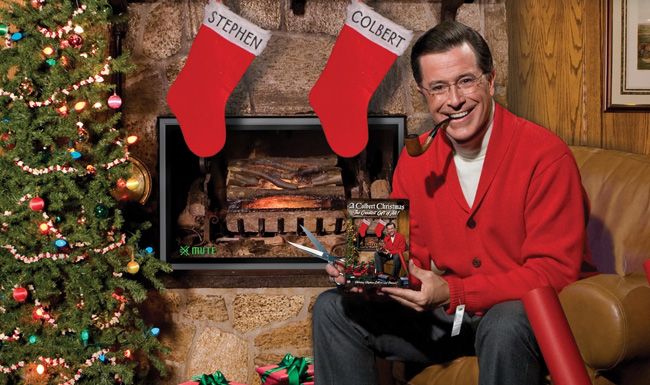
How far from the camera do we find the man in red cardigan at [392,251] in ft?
5.41

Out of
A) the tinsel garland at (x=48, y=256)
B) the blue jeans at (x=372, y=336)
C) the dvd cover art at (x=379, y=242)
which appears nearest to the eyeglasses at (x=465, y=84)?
the dvd cover art at (x=379, y=242)

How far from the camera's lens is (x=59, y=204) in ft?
7.99

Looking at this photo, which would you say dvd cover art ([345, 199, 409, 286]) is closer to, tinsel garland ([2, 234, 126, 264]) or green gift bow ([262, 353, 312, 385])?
green gift bow ([262, 353, 312, 385])

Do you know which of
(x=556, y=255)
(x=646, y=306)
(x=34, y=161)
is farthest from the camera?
(x=34, y=161)

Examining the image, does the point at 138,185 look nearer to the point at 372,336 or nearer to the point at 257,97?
the point at 257,97

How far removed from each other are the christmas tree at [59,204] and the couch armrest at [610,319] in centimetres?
148

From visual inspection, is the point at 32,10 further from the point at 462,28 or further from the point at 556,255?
the point at 556,255

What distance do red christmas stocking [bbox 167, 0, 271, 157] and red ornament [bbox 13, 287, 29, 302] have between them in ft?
2.49

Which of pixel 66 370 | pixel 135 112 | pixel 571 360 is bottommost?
pixel 66 370

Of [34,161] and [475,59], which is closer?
[475,59]

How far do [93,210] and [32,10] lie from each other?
657 mm

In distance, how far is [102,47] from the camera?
8.33 feet

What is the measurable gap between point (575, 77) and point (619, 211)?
806 mm

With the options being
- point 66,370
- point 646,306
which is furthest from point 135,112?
point 646,306
